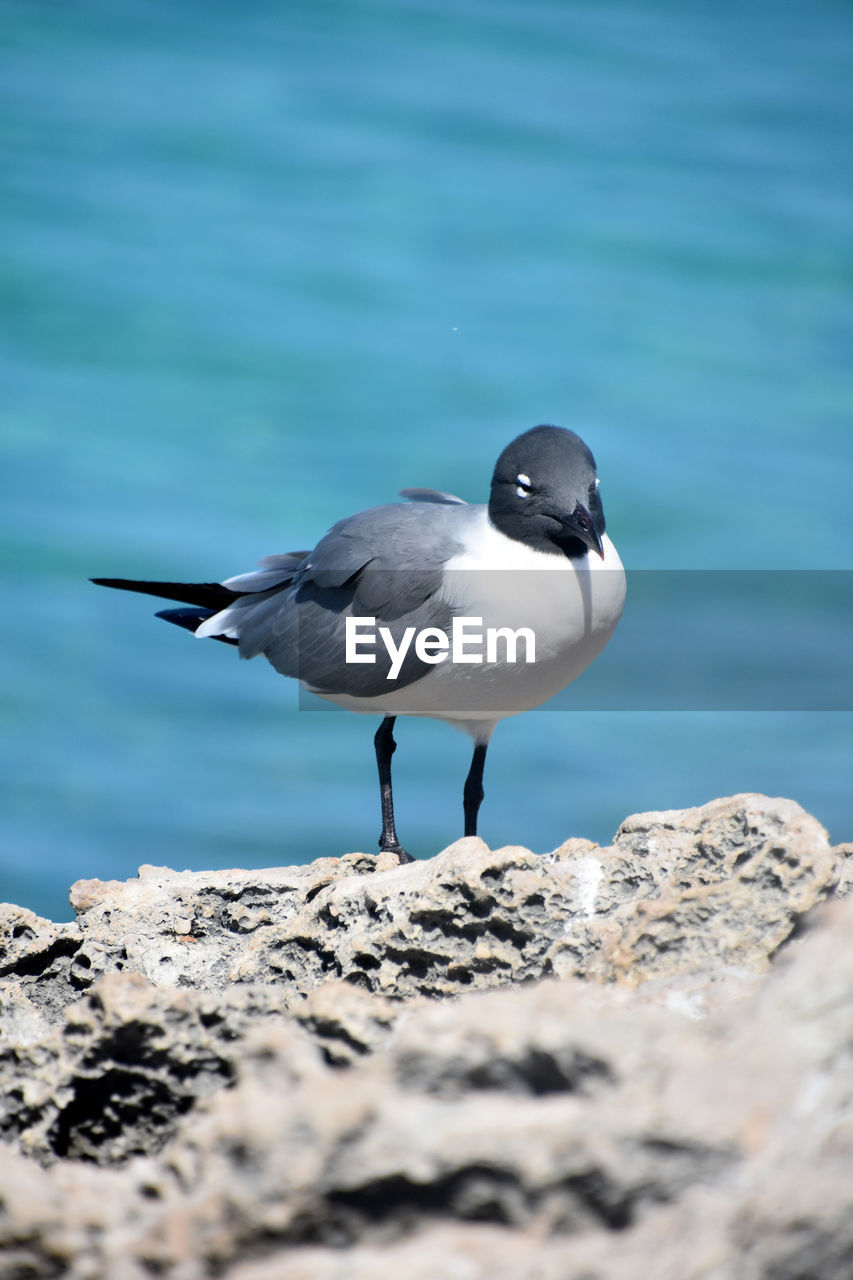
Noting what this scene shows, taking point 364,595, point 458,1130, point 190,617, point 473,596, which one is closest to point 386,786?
point 364,595

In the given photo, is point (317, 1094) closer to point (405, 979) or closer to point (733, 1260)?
point (733, 1260)

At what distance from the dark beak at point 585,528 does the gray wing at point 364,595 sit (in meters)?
0.42

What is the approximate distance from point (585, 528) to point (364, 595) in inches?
32.7

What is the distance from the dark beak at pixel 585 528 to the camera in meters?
4.08

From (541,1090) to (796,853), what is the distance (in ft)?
3.14

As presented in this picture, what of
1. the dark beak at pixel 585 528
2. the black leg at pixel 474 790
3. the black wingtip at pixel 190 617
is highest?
the dark beak at pixel 585 528

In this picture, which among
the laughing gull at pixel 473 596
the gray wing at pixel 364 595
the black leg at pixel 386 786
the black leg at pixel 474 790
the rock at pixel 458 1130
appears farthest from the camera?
the black leg at pixel 474 790

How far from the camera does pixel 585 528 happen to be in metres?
4.14

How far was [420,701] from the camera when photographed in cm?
452

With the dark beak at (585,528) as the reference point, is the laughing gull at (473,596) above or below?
below

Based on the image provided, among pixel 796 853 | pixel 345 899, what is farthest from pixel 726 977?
pixel 345 899

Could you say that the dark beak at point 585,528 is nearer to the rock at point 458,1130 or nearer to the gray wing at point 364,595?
the gray wing at point 364,595

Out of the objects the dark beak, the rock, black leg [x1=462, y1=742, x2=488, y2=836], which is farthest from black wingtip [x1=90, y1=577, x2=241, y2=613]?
the rock

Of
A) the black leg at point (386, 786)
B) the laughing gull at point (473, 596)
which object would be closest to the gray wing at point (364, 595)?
the laughing gull at point (473, 596)
